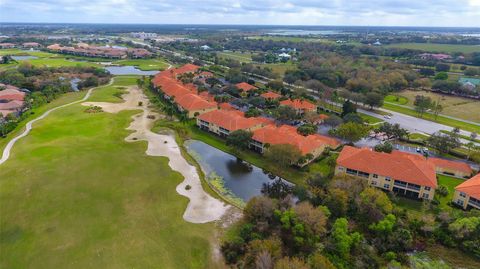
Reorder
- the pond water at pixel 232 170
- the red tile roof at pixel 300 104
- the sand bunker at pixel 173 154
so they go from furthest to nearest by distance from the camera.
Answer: the red tile roof at pixel 300 104
the pond water at pixel 232 170
the sand bunker at pixel 173 154

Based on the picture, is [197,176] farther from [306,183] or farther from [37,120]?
[37,120]

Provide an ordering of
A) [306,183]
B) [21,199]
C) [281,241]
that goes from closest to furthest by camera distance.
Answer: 1. [281,241]
2. [21,199]
3. [306,183]

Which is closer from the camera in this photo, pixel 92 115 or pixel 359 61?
pixel 92 115

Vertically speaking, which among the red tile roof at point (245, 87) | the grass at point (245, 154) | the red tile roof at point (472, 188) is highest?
the red tile roof at point (245, 87)

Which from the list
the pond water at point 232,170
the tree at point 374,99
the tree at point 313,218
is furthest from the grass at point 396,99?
the tree at point 313,218

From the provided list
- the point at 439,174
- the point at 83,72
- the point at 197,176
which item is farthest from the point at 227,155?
the point at 83,72

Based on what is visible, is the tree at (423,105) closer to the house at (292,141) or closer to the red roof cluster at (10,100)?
the house at (292,141)

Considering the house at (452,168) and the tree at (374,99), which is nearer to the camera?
the house at (452,168)
